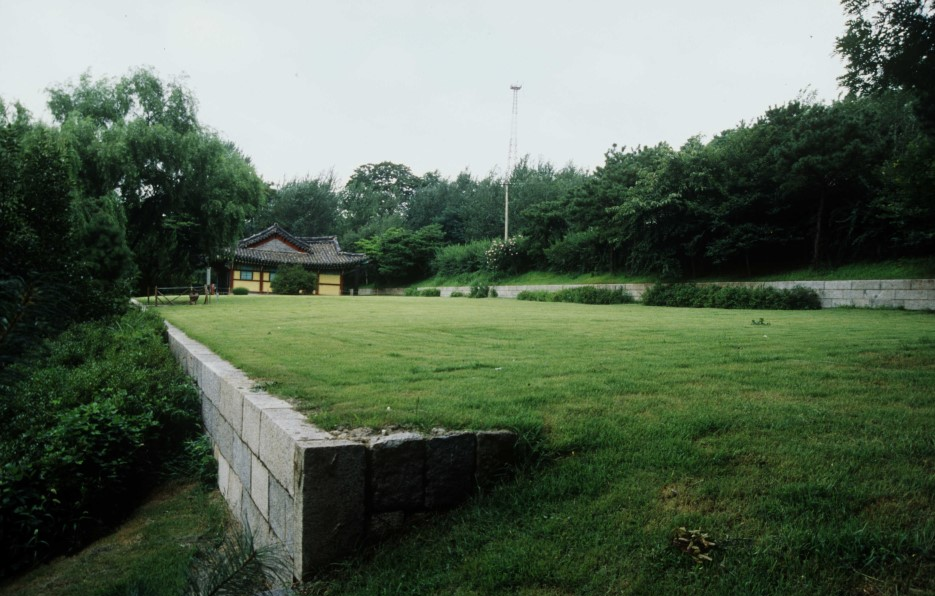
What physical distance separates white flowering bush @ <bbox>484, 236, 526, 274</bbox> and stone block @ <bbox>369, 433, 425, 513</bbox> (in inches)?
1056

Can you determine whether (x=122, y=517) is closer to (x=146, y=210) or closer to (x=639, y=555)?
(x=639, y=555)

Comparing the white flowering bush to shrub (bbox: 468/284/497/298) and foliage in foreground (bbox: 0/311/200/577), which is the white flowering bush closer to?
shrub (bbox: 468/284/497/298)

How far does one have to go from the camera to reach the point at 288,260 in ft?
117

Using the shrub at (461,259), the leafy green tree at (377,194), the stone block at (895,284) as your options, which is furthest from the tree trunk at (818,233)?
the leafy green tree at (377,194)

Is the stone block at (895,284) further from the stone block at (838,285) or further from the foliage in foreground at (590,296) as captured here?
the foliage in foreground at (590,296)

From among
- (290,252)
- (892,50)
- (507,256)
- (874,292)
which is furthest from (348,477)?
(290,252)

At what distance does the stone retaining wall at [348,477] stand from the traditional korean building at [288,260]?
1256 inches

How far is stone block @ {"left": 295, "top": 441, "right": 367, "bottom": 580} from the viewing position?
252 cm

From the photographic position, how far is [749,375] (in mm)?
4324

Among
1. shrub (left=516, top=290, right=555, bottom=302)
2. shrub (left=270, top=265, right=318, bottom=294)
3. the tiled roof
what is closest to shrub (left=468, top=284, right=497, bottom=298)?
shrub (left=516, top=290, right=555, bottom=302)

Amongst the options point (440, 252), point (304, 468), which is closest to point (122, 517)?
point (304, 468)

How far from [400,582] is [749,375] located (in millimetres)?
3240

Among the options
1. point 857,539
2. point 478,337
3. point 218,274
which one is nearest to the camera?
point 857,539

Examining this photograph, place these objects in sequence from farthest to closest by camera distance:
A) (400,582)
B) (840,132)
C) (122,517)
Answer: (840,132)
(122,517)
(400,582)
